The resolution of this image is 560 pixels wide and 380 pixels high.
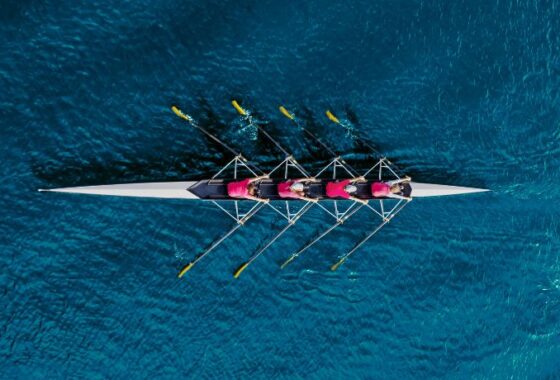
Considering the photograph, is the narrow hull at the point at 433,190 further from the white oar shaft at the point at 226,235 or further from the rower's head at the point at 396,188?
the white oar shaft at the point at 226,235

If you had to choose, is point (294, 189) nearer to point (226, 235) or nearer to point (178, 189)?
point (226, 235)

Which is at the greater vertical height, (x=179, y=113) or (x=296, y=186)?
(x=179, y=113)

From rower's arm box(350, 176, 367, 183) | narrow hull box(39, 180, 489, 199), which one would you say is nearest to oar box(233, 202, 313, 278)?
narrow hull box(39, 180, 489, 199)

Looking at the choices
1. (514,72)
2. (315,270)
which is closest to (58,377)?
(315,270)

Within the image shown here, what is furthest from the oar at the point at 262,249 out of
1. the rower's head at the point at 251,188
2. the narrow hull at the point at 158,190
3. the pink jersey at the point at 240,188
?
the pink jersey at the point at 240,188

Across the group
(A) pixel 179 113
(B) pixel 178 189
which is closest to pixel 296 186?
(B) pixel 178 189

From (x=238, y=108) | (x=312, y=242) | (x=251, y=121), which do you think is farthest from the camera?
(x=312, y=242)
